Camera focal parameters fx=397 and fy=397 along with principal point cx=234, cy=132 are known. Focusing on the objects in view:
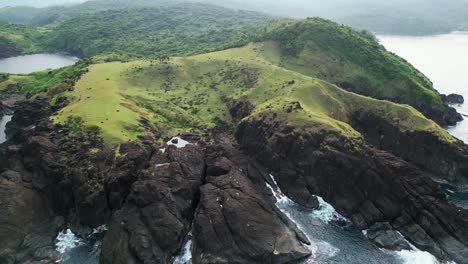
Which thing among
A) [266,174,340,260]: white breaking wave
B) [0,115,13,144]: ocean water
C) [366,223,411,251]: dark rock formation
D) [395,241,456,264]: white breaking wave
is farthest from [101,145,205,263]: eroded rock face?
[0,115,13,144]: ocean water

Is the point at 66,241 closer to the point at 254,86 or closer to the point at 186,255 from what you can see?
the point at 186,255

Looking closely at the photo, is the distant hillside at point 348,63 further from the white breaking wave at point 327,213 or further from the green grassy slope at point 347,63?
the white breaking wave at point 327,213

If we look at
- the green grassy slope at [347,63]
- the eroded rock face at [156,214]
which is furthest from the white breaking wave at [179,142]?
the green grassy slope at [347,63]

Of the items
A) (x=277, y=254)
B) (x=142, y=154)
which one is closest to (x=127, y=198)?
(x=142, y=154)

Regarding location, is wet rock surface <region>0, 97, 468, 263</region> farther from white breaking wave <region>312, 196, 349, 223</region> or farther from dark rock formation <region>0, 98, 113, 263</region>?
white breaking wave <region>312, 196, 349, 223</region>

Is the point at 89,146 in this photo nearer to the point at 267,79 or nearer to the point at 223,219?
the point at 223,219
